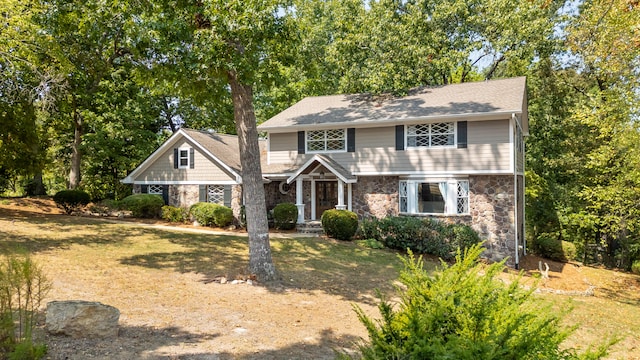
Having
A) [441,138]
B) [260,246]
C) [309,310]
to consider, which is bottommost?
[309,310]

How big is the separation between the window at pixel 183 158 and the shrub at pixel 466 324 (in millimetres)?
19392

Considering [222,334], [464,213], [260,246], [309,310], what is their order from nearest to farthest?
[222,334]
[309,310]
[260,246]
[464,213]

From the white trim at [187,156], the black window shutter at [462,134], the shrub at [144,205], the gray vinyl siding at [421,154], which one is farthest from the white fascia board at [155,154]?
the black window shutter at [462,134]

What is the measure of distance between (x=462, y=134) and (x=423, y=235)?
4.35 m

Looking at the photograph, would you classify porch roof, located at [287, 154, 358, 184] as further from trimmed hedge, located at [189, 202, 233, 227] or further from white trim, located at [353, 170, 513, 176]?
trimmed hedge, located at [189, 202, 233, 227]

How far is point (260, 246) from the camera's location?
33.7 ft

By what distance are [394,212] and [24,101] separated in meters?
15.3

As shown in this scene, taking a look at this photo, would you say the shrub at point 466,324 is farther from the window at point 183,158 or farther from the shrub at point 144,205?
the shrub at point 144,205

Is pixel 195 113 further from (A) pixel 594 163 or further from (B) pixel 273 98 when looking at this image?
(A) pixel 594 163

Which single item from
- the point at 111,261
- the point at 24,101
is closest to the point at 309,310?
the point at 111,261

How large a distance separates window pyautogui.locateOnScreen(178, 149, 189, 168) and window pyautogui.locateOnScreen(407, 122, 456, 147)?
1166 centimetres

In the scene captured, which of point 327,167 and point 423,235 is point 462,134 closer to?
point 423,235

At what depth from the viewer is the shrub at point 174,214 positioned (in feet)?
67.3

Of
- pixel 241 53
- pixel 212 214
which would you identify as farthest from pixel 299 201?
pixel 241 53
